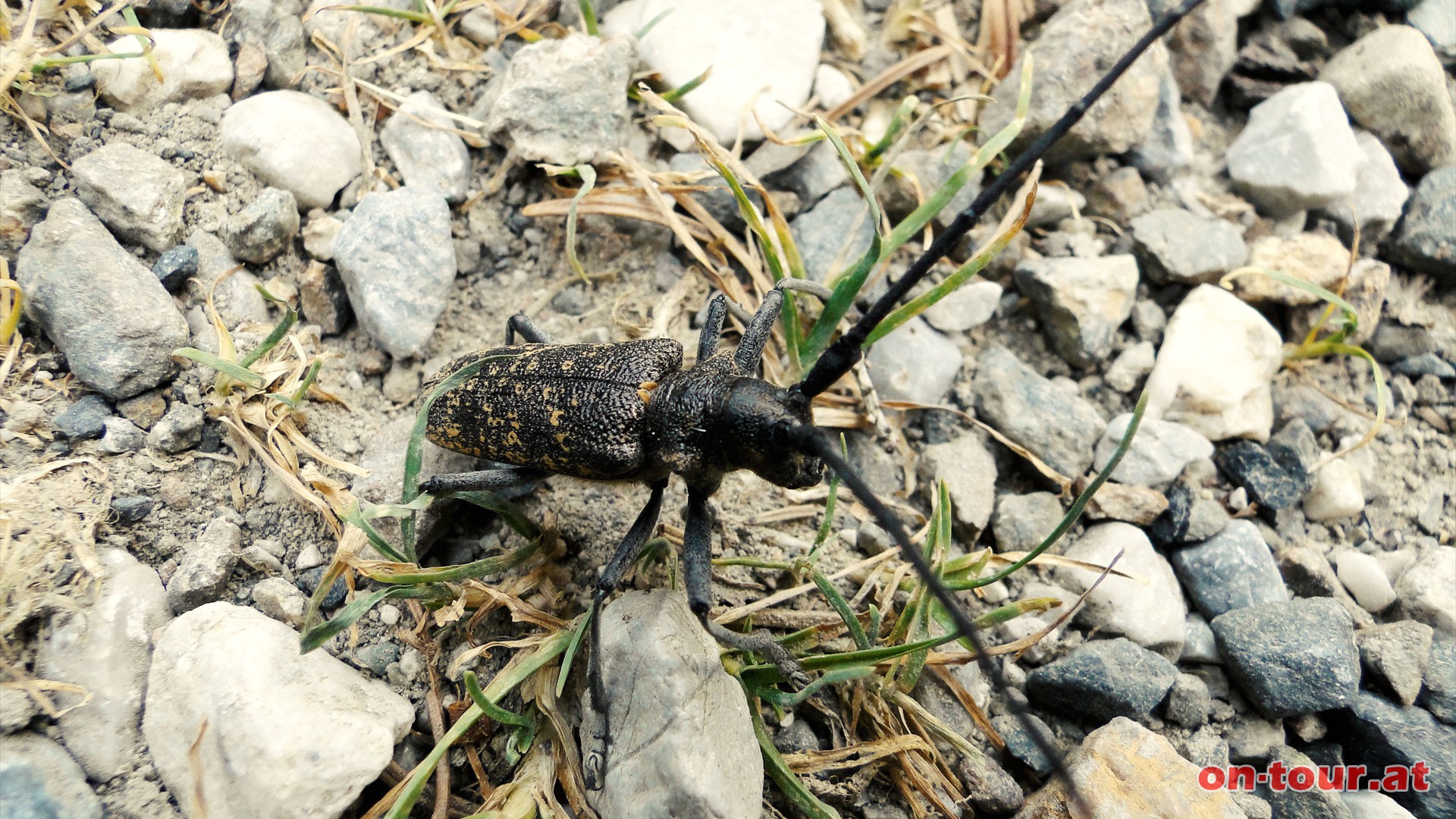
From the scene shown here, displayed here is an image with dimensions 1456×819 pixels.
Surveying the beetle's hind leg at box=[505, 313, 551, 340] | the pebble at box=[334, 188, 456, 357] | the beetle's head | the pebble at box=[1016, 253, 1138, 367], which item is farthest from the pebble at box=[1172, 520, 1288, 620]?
the pebble at box=[334, 188, 456, 357]

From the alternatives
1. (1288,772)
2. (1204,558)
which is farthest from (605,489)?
(1288,772)

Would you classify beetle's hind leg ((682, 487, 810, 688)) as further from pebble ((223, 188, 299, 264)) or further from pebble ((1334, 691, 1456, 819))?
pebble ((223, 188, 299, 264))

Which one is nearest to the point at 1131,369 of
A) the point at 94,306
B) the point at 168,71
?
the point at 94,306

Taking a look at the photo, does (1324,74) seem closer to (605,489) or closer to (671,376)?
(671,376)

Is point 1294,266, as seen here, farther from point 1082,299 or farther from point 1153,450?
point 1153,450

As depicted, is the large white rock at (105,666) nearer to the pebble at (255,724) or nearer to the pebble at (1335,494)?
the pebble at (255,724)

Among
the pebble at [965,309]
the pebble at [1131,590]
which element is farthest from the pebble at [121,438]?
the pebble at [1131,590]
